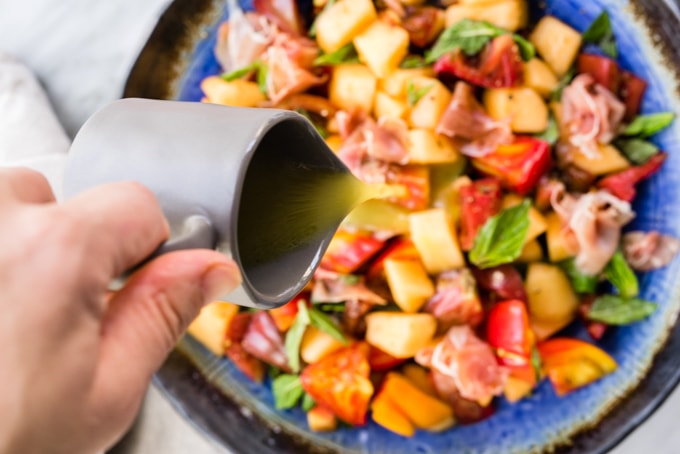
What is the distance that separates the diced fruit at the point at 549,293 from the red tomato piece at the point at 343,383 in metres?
0.45

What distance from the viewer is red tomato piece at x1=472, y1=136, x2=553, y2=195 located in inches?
64.0

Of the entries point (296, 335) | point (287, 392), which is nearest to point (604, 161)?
point (296, 335)

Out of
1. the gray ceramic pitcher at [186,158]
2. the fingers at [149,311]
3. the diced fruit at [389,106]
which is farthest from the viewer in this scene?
the diced fruit at [389,106]

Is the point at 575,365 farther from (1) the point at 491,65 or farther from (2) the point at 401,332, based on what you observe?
(1) the point at 491,65

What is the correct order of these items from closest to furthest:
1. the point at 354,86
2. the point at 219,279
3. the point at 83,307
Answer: the point at 83,307, the point at 219,279, the point at 354,86

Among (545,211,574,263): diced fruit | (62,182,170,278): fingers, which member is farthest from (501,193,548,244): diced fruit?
(62,182,170,278): fingers

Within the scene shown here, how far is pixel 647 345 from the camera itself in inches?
60.5

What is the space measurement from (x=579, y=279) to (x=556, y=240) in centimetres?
11

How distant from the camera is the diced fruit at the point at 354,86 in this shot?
1768 mm

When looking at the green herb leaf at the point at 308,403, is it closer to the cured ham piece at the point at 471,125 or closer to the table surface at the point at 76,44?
the table surface at the point at 76,44

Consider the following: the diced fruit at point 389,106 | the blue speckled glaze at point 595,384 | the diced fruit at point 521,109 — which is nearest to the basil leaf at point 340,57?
the diced fruit at point 389,106

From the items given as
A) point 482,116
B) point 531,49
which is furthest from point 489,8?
point 482,116

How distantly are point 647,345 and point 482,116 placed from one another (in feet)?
2.17

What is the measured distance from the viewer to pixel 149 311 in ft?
2.49
